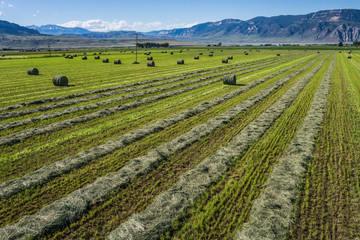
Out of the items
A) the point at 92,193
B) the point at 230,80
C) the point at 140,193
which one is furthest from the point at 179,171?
the point at 230,80

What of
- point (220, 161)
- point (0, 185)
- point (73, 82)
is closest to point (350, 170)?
point (220, 161)

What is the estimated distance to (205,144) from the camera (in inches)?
460

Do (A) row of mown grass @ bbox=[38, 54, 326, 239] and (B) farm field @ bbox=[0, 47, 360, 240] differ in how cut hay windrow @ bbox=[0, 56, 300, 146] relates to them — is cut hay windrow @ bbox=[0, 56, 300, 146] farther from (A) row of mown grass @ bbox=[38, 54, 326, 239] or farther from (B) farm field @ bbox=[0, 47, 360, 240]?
(A) row of mown grass @ bbox=[38, 54, 326, 239]

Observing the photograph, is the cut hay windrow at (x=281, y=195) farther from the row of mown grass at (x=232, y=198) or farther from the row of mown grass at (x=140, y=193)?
the row of mown grass at (x=140, y=193)

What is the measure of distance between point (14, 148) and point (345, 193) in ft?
44.9

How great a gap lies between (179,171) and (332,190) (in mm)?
5347

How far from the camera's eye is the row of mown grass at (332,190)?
20.9 feet

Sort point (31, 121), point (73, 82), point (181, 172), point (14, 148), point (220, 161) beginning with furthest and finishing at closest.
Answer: point (73, 82)
point (31, 121)
point (14, 148)
point (220, 161)
point (181, 172)

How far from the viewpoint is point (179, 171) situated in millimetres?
9227

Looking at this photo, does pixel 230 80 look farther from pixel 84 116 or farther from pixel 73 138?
pixel 73 138

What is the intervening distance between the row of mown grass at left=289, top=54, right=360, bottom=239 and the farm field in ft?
0.13

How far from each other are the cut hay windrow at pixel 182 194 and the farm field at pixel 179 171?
0.04 meters

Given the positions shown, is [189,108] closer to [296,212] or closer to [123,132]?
[123,132]

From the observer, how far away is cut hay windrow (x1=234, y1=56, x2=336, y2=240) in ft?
20.4
